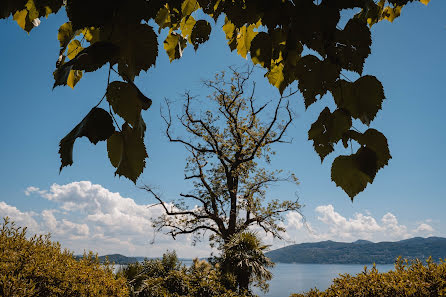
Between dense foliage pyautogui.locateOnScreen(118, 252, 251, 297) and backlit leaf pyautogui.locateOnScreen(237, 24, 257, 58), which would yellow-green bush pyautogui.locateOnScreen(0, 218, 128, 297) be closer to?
dense foliage pyautogui.locateOnScreen(118, 252, 251, 297)

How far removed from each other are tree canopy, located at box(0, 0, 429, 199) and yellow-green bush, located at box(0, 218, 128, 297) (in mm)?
3205

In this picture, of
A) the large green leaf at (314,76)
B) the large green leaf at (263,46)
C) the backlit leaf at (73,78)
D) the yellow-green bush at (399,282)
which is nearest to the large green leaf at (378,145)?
the large green leaf at (314,76)

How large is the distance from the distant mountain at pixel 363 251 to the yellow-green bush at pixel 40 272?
10026 centimetres

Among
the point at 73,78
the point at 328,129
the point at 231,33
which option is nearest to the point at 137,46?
the point at 328,129

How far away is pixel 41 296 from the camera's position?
138 inches

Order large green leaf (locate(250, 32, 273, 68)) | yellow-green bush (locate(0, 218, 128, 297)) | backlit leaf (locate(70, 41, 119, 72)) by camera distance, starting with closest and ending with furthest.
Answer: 1. backlit leaf (locate(70, 41, 119, 72))
2. large green leaf (locate(250, 32, 273, 68))
3. yellow-green bush (locate(0, 218, 128, 297))

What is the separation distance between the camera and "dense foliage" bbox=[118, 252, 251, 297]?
23.6 feet

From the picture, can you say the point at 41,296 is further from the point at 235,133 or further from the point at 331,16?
the point at 235,133

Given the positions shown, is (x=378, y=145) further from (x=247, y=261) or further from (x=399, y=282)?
(x=247, y=261)

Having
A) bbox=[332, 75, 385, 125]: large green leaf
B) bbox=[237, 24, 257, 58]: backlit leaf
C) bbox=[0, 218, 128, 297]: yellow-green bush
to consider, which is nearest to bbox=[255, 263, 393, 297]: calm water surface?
bbox=[0, 218, 128, 297]: yellow-green bush

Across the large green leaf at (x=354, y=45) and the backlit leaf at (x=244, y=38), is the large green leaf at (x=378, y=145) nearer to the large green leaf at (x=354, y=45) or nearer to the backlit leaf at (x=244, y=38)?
the large green leaf at (x=354, y=45)

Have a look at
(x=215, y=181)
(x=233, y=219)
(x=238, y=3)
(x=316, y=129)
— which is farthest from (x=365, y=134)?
(x=215, y=181)

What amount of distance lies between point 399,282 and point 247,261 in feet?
22.6

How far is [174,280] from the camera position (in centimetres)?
861
